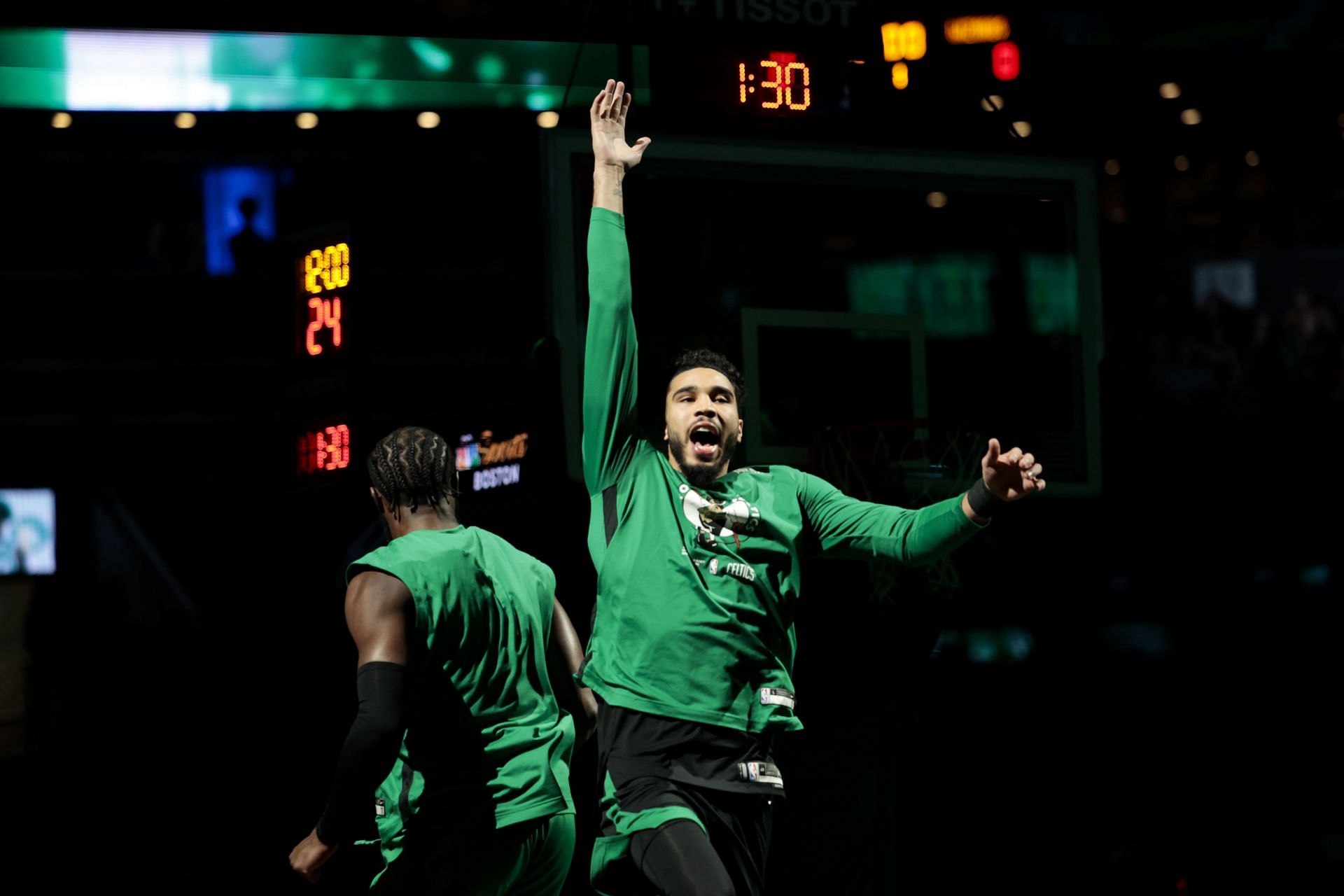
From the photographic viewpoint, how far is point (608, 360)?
465 cm

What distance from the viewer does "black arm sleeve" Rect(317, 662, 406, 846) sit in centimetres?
420

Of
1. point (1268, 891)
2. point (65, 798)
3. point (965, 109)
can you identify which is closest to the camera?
point (965, 109)

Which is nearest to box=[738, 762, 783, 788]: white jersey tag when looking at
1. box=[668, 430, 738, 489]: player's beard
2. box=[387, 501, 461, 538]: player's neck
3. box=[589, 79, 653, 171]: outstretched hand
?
box=[668, 430, 738, 489]: player's beard

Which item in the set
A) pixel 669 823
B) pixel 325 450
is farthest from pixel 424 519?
pixel 325 450

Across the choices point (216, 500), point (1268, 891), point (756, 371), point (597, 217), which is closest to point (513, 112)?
point (216, 500)

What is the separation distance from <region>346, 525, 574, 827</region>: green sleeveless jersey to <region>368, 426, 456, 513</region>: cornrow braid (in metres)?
0.12

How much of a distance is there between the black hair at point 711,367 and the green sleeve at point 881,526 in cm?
31

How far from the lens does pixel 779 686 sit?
4.59m

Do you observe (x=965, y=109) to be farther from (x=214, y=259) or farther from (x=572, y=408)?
(x=214, y=259)

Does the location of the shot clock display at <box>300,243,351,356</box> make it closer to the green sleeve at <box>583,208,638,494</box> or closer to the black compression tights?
the green sleeve at <box>583,208,638,494</box>

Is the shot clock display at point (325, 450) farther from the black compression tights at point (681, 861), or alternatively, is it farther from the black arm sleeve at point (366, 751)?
the black compression tights at point (681, 861)

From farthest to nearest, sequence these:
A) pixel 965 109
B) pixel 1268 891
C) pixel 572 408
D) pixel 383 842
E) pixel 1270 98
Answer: pixel 1270 98
pixel 1268 891
pixel 965 109
pixel 572 408
pixel 383 842

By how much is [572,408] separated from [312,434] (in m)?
3.84

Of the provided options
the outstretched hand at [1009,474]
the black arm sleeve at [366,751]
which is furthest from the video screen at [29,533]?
the outstretched hand at [1009,474]
